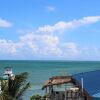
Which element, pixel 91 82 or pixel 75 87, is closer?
pixel 91 82

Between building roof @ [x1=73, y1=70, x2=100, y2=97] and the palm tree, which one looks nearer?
building roof @ [x1=73, y1=70, x2=100, y2=97]

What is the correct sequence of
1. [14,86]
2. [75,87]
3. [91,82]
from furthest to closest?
[75,87] → [91,82] → [14,86]

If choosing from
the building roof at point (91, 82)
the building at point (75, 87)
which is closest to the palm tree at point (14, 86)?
the building at point (75, 87)

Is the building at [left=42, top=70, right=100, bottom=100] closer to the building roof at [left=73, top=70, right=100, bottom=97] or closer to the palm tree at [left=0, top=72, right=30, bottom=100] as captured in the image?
the building roof at [left=73, top=70, right=100, bottom=97]

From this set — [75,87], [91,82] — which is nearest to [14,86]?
[75,87]

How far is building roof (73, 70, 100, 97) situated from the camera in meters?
27.9

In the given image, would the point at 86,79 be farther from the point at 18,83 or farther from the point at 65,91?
the point at 18,83

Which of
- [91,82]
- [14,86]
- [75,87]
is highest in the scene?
[91,82]

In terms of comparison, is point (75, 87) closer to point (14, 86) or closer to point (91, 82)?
point (91, 82)

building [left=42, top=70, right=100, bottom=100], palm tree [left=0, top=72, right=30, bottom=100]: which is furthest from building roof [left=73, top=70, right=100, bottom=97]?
palm tree [left=0, top=72, right=30, bottom=100]

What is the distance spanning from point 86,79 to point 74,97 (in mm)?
1757

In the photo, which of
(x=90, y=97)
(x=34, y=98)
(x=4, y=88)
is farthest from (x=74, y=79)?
(x=34, y=98)

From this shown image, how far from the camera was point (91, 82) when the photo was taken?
29734 mm

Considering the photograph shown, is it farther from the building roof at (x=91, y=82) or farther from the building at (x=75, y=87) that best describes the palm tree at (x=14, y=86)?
the building roof at (x=91, y=82)
